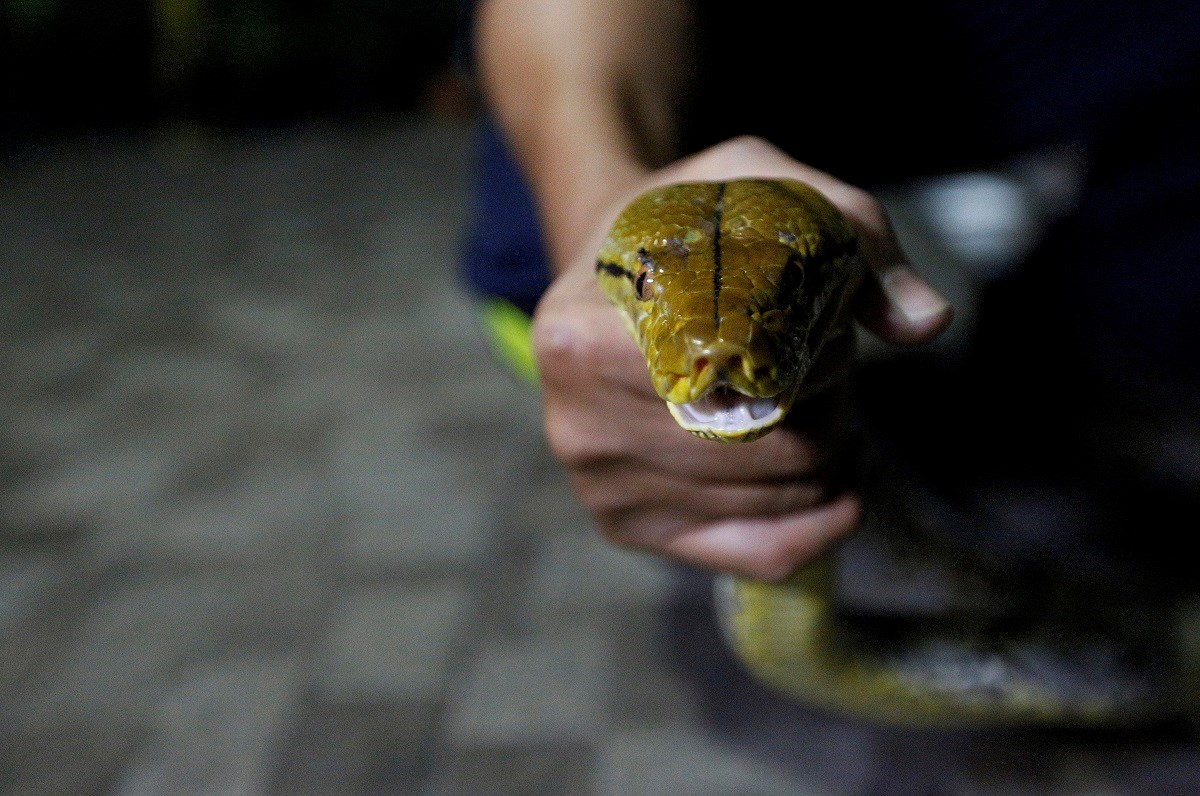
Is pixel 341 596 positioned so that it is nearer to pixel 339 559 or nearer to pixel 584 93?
pixel 339 559

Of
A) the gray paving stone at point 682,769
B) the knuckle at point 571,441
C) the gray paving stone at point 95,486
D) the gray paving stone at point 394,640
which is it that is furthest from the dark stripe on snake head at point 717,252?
the gray paving stone at point 95,486

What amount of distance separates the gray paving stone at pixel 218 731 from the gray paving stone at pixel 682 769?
590 millimetres

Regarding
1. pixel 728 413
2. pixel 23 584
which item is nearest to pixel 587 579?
pixel 23 584

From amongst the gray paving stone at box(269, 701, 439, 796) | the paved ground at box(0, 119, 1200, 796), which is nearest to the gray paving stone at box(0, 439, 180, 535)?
the paved ground at box(0, 119, 1200, 796)

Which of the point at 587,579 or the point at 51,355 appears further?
the point at 51,355

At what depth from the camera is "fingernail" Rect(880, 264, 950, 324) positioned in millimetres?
922

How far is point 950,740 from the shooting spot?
5.30ft

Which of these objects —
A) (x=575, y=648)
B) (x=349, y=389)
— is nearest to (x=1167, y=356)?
(x=575, y=648)

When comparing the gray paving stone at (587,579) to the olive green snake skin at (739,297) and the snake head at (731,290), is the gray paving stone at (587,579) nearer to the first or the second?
the olive green snake skin at (739,297)

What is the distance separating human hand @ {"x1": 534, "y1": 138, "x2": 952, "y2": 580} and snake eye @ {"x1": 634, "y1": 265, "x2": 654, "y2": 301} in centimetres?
7

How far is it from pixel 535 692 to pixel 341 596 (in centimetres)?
53

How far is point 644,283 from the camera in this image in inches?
34.3

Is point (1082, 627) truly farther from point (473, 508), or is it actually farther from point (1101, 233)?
point (473, 508)

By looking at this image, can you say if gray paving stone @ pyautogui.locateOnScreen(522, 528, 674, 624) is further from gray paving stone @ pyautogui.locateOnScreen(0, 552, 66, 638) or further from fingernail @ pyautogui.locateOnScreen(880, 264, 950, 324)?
fingernail @ pyautogui.locateOnScreen(880, 264, 950, 324)
